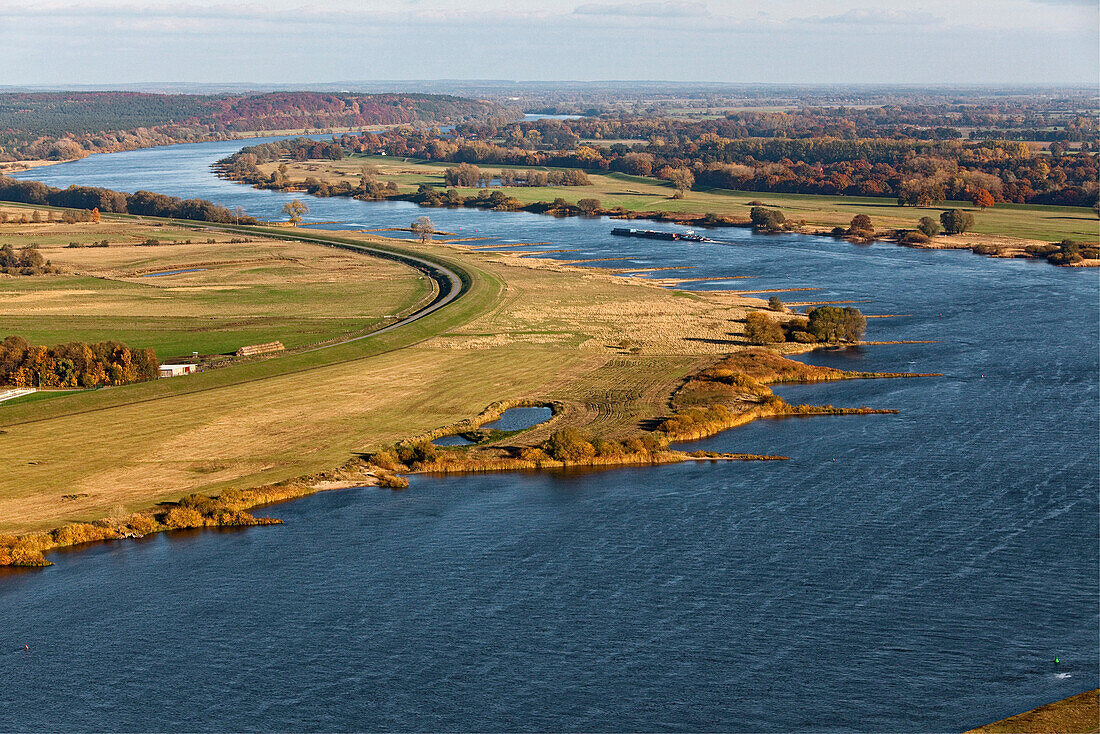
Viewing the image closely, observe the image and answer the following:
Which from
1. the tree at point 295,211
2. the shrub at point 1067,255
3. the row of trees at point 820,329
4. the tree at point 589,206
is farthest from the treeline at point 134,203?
the shrub at point 1067,255

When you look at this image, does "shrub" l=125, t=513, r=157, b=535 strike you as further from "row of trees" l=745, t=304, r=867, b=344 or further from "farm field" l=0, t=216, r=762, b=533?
"row of trees" l=745, t=304, r=867, b=344

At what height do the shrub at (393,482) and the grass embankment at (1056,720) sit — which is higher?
the shrub at (393,482)

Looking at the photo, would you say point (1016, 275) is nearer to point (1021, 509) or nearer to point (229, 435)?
point (1021, 509)

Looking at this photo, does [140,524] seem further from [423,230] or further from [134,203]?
[134,203]

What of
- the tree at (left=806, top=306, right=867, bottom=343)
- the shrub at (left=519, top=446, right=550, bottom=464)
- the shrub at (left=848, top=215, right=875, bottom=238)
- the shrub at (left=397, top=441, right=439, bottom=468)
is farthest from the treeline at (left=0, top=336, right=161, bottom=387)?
the shrub at (left=848, top=215, right=875, bottom=238)

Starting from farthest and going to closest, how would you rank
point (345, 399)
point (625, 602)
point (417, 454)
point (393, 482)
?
1. point (345, 399)
2. point (417, 454)
3. point (393, 482)
4. point (625, 602)

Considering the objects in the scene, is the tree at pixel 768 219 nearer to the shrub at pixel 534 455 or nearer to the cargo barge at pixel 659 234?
the cargo barge at pixel 659 234

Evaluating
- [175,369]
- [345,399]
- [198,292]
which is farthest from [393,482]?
[198,292]
